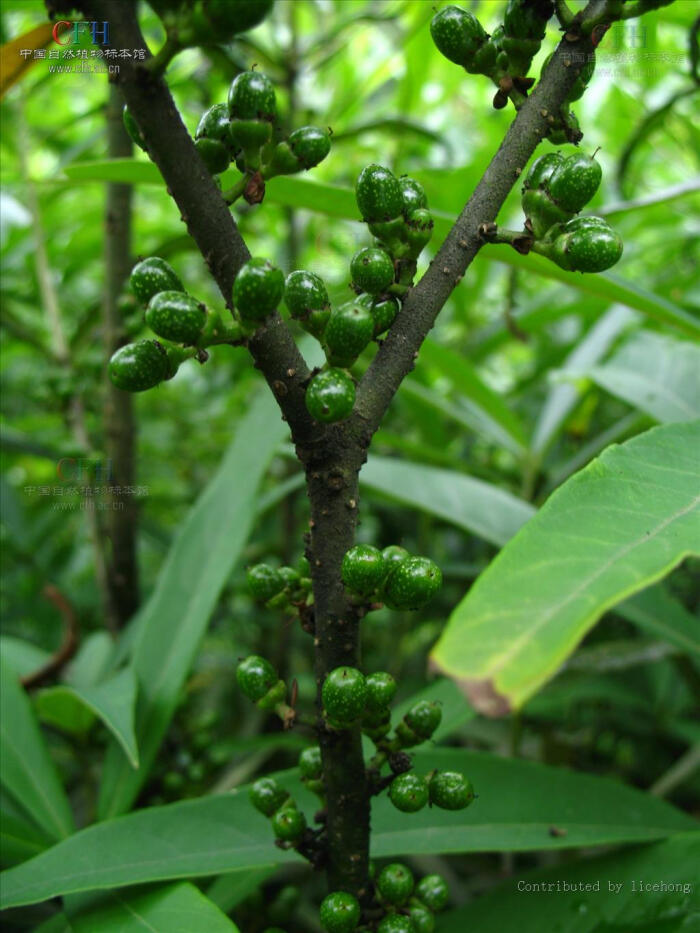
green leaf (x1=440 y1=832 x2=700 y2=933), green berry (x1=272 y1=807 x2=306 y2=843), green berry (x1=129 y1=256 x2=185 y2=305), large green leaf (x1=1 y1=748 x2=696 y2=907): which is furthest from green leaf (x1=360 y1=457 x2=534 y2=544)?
green berry (x1=129 y1=256 x2=185 y2=305)

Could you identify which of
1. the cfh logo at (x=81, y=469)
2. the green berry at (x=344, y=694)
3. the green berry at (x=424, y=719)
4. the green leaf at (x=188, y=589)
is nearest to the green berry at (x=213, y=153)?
the green berry at (x=344, y=694)

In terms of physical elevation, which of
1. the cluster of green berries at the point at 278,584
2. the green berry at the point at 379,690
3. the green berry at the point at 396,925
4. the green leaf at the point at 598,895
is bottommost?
the green leaf at the point at 598,895

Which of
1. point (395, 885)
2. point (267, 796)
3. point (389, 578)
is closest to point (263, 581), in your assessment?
point (389, 578)

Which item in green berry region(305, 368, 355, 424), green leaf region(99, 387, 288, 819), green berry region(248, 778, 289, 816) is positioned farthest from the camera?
green leaf region(99, 387, 288, 819)

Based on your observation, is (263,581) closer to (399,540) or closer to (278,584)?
(278,584)

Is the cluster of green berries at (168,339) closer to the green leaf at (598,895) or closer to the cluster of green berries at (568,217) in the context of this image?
the cluster of green berries at (568,217)

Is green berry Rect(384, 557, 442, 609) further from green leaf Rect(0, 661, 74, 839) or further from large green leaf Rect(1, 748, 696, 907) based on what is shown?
green leaf Rect(0, 661, 74, 839)
